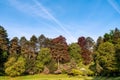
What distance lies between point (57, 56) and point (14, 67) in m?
23.6

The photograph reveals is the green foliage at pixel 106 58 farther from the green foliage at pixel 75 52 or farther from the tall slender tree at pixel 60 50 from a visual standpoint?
the tall slender tree at pixel 60 50

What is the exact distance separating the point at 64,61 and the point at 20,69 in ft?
81.5

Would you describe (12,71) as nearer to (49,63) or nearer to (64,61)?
(49,63)

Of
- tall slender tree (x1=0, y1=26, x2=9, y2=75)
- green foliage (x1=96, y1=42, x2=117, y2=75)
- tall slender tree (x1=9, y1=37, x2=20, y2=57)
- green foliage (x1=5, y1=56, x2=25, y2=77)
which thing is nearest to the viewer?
green foliage (x1=96, y1=42, x2=117, y2=75)

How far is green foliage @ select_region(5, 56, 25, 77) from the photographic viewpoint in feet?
257

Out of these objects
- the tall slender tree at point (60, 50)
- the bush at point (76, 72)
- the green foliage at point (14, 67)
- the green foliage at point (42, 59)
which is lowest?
the bush at point (76, 72)

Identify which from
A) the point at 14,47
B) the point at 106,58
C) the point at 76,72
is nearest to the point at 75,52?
the point at 76,72

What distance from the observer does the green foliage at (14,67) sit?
257 feet

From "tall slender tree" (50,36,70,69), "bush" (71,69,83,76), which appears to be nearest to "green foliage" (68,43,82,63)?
"tall slender tree" (50,36,70,69)

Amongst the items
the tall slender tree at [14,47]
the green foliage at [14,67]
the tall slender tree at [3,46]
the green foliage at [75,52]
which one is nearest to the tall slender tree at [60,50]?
the green foliage at [75,52]

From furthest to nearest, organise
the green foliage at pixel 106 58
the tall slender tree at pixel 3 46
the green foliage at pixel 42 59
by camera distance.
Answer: the green foliage at pixel 42 59, the tall slender tree at pixel 3 46, the green foliage at pixel 106 58

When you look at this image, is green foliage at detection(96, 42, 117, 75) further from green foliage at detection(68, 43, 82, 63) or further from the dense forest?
green foliage at detection(68, 43, 82, 63)

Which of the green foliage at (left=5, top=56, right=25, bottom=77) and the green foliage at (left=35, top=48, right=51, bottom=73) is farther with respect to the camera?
the green foliage at (left=35, top=48, right=51, bottom=73)

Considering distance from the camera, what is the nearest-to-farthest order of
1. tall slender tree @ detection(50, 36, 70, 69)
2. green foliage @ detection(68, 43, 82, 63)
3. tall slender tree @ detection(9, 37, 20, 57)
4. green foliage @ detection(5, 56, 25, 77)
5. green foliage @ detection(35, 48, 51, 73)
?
green foliage @ detection(5, 56, 25, 77) → green foliage @ detection(35, 48, 51, 73) → tall slender tree @ detection(9, 37, 20, 57) → tall slender tree @ detection(50, 36, 70, 69) → green foliage @ detection(68, 43, 82, 63)
